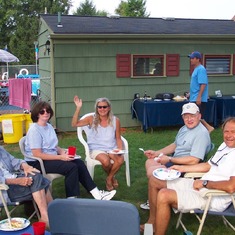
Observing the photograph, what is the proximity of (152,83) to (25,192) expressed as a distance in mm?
5503

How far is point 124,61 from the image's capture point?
7672 millimetres

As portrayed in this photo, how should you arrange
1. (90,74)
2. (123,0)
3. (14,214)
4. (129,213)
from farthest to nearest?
(123,0)
(90,74)
(14,214)
(129,213)

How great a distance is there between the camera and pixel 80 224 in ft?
5.32

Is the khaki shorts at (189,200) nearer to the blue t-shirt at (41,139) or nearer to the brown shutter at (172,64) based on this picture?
the blue t-shirt at (41,139)

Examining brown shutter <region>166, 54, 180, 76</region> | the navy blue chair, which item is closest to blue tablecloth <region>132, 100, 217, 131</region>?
brown shutter <region>166, 54, 180, 76</region>

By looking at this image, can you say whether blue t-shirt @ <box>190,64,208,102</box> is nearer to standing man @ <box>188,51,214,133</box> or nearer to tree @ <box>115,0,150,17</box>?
standing man @ <box>188,51,214,133</box>

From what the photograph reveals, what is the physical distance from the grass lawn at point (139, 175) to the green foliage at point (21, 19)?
2088cm

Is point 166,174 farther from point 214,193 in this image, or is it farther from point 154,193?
point 214,193

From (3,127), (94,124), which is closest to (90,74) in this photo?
(3,127)

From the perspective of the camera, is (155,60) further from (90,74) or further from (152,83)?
(90,74)

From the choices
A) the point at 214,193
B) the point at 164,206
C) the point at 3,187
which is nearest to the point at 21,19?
the point at 3,187

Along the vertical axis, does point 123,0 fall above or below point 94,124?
above

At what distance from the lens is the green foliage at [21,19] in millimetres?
26859

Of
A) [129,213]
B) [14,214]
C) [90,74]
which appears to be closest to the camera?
[129,213]
